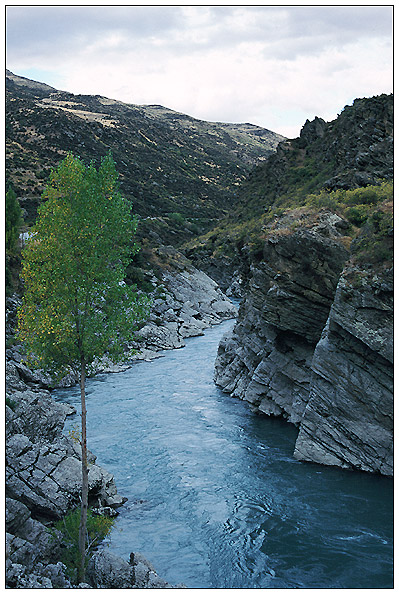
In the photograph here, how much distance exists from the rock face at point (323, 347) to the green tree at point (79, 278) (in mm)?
9834

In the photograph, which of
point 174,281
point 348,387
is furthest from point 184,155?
point 348,387

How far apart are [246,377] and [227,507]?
13.8 m

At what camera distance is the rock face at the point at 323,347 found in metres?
18.7

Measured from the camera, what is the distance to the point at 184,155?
459 ft

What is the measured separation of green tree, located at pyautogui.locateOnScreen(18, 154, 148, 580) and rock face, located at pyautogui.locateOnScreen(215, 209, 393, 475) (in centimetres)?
983

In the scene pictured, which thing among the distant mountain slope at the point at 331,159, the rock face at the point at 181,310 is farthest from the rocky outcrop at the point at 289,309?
the rock face at the point at 181,310

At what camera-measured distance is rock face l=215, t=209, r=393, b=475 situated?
18.7 meters

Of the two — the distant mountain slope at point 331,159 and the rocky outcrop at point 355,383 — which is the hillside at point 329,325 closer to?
the rocky outcrop at point 355,383

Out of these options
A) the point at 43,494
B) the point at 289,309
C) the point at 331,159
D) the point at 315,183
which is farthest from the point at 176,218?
the point at 43,494

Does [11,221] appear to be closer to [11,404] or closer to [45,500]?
[11,404]

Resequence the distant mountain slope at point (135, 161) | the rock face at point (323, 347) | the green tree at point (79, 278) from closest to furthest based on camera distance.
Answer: the green tree at point (79, 278), the rock face at point (323, 347), the distant mountain slope at point (135, 161)

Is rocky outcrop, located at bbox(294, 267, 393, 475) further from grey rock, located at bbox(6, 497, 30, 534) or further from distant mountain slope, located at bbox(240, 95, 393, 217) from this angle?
distant mountain slope, located at bbox(240, 95, 393, 217)

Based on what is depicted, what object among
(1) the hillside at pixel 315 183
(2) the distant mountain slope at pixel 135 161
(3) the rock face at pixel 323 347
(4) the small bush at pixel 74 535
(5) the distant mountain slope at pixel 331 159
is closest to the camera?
(4) the small bush at pixel 74 535

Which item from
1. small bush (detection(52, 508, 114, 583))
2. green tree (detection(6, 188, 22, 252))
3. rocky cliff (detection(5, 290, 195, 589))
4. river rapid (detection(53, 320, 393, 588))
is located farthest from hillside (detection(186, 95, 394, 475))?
green tree (detection(6, 188, 22, 252))
